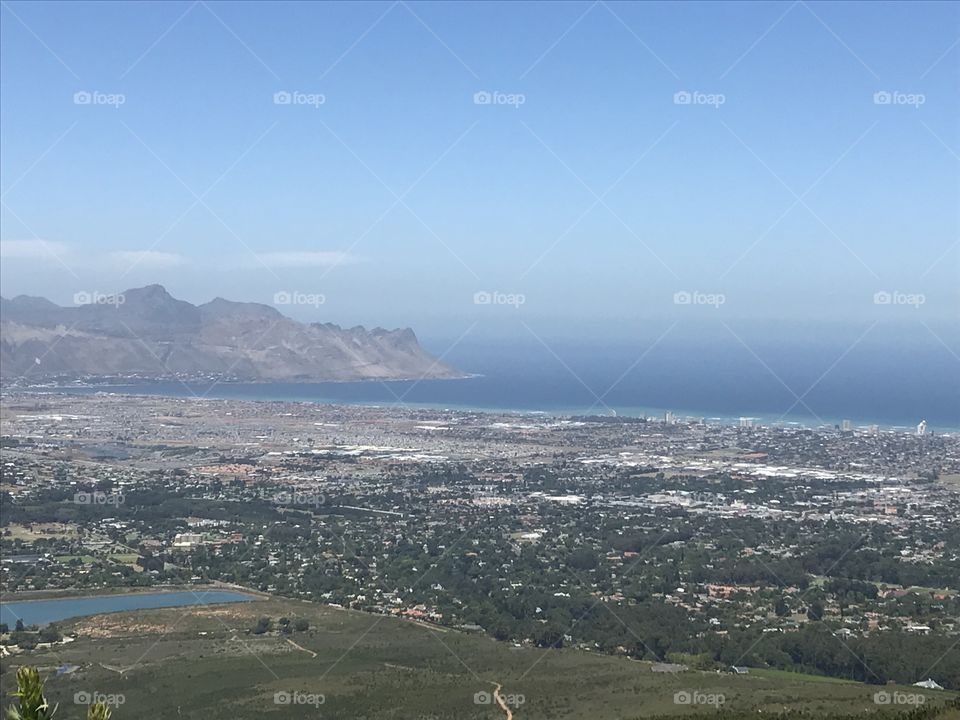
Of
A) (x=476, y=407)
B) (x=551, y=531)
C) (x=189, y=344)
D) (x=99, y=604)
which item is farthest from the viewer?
(x=189, y=344)

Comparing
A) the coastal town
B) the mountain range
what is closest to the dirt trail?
the coastal town

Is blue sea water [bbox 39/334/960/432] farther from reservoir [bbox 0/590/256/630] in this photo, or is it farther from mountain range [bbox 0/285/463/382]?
reservoir [bbox 0/590/256/630]

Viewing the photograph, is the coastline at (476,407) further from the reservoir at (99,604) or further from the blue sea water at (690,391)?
the reservoir at (99,604)

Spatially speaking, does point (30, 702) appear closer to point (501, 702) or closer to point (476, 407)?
point (501, 702)

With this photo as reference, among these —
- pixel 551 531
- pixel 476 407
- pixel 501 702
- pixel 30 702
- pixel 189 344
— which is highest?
pixel 189 344

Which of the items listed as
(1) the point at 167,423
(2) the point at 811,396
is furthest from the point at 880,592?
(2) the point at 811,396

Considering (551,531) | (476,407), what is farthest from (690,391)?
(551,531)

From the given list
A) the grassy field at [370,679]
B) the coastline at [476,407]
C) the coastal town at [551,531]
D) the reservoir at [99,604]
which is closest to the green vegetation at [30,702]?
the grassy field at [370,679]

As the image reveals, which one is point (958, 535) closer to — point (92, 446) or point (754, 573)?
point (754, 573)
